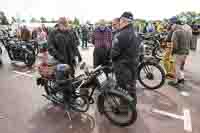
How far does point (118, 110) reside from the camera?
2.71 metres

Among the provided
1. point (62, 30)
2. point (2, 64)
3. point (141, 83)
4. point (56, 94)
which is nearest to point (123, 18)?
point (62, 30)

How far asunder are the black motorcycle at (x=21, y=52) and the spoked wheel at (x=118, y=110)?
400cm

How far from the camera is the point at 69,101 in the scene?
2916mm

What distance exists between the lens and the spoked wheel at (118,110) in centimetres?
248

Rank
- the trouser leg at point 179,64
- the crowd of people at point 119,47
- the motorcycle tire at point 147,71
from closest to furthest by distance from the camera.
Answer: the crowd of people at point 119,47, the motorcycle tire at point 147,71, the trouser leg at point 179,64

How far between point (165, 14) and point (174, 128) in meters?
12.3

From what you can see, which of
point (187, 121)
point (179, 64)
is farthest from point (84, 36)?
point (187, 121)

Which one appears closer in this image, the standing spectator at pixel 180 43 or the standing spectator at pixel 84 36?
the standing spectator at pixel 180 43

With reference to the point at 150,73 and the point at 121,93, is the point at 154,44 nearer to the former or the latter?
the point at 150,73

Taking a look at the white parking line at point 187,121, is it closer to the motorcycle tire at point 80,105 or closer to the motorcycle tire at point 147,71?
the motorcycle tire at point 147,71

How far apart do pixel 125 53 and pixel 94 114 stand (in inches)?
45.5

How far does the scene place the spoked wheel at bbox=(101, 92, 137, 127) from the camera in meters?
2.48

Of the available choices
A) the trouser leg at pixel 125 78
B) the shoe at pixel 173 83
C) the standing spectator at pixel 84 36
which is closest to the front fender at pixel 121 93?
the trouser leg at pixel 125 78

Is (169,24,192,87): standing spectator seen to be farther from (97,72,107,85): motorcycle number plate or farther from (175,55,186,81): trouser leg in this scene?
(97,72,107,85): motorcycle number plate
